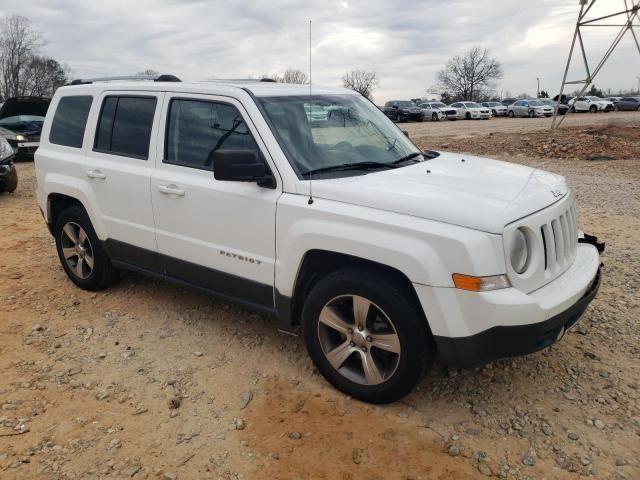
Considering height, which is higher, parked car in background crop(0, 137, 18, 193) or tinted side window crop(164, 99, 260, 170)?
tinted side window crop(164, 99, 260, 170)

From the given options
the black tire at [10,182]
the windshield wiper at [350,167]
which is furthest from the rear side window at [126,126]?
the black tire at [10,182]

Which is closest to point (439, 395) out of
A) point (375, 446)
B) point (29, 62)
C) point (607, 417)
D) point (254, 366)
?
point (375, 446)

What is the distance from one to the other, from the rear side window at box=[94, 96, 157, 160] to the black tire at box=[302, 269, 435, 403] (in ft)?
6.42

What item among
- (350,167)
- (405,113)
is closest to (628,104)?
(405,113)

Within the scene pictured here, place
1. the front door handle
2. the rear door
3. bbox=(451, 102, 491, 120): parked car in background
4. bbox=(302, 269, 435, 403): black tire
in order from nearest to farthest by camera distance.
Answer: bbox=(302, 269, 435, 403): black tire < the front door handle < the rear door < bbox=(451, 102, 491, 120): parked car in background

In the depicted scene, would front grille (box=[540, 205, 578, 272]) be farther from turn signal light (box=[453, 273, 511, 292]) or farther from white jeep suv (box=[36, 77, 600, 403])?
turn signal light (box=[453, 273, 511, 292])

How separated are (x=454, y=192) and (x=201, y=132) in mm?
1909

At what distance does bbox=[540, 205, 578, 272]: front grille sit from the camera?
3057mm

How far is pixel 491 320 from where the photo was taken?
2777 mm

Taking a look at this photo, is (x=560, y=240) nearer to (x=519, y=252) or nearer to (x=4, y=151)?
(x=519, y=252)

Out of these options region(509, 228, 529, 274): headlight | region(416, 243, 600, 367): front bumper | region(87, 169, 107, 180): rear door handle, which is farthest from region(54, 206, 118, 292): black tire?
region(509, 228, 529, 274): headlight

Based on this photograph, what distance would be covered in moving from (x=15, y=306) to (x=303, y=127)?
3.27m

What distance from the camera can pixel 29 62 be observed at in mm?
60312

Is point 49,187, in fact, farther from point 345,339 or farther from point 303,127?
point 345,339
